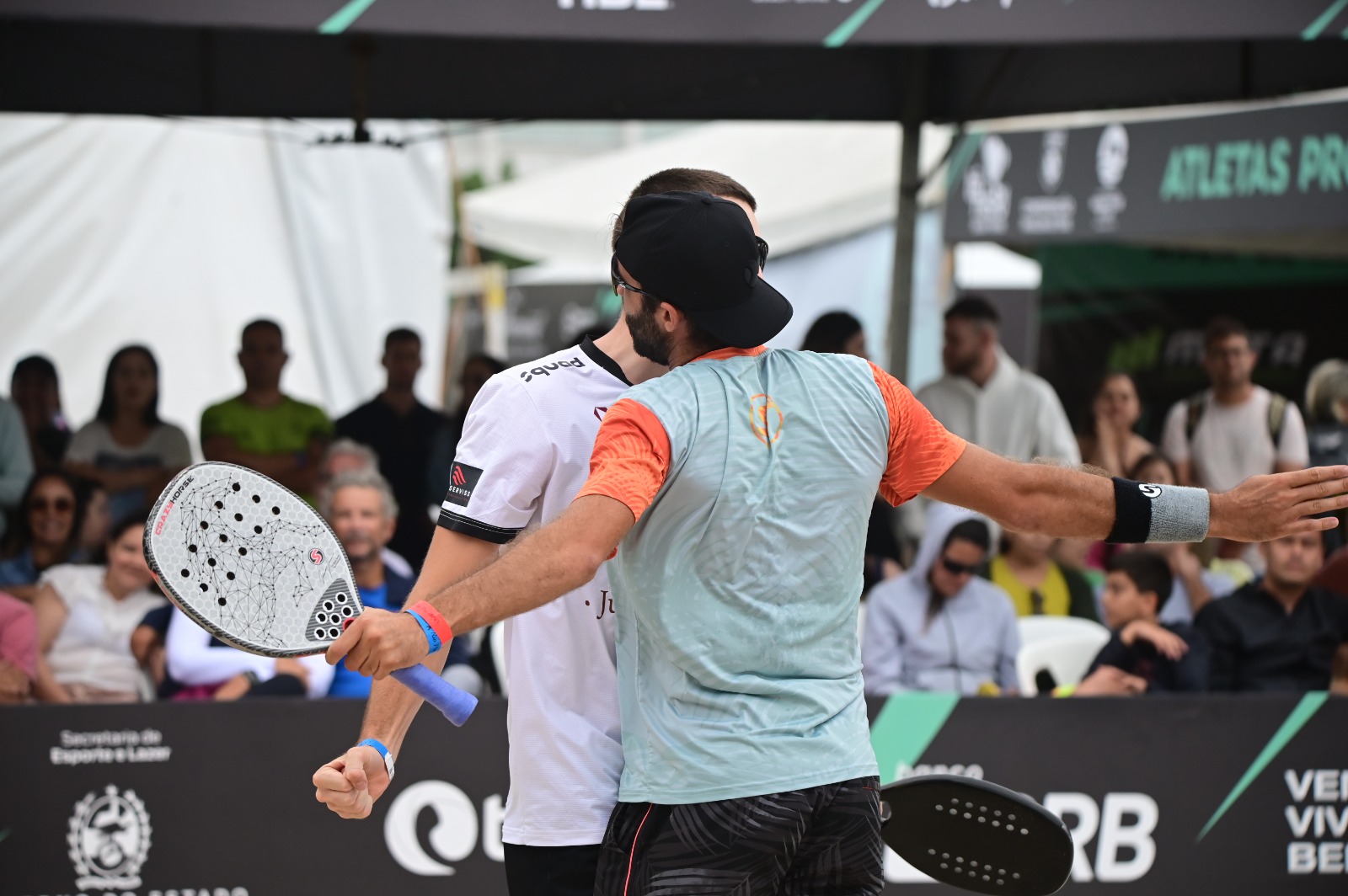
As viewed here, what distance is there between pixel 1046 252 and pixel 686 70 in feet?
15.0

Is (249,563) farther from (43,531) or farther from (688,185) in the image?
(43,531)

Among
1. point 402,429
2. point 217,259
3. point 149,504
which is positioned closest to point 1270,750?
point 402,429

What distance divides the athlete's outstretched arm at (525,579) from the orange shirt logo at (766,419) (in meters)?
0.24

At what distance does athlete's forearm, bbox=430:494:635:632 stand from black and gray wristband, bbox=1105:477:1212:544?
0.85m

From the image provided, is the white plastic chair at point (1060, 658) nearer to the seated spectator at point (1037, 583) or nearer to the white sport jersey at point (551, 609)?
the seated spectator at point (1037, 583)

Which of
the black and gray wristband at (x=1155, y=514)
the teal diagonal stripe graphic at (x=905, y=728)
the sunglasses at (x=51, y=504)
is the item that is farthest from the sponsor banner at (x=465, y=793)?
the black and gray wristband at (x=1155, y=514)

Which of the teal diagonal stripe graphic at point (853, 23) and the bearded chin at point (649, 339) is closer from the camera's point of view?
the bearded chin at point (649, 339)

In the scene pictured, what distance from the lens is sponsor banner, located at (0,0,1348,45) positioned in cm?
433

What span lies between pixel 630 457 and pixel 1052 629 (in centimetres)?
427

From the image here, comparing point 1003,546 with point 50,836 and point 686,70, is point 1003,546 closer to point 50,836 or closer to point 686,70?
point 686,70

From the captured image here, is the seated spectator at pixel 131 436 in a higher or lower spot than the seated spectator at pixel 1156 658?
higher

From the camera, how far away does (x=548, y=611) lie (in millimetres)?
2518

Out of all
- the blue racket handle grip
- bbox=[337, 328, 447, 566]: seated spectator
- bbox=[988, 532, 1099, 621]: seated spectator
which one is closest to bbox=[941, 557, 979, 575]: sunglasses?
bbox=[988, 532, 1099, 621]: seated spectator

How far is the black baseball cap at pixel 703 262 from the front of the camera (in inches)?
84.4
